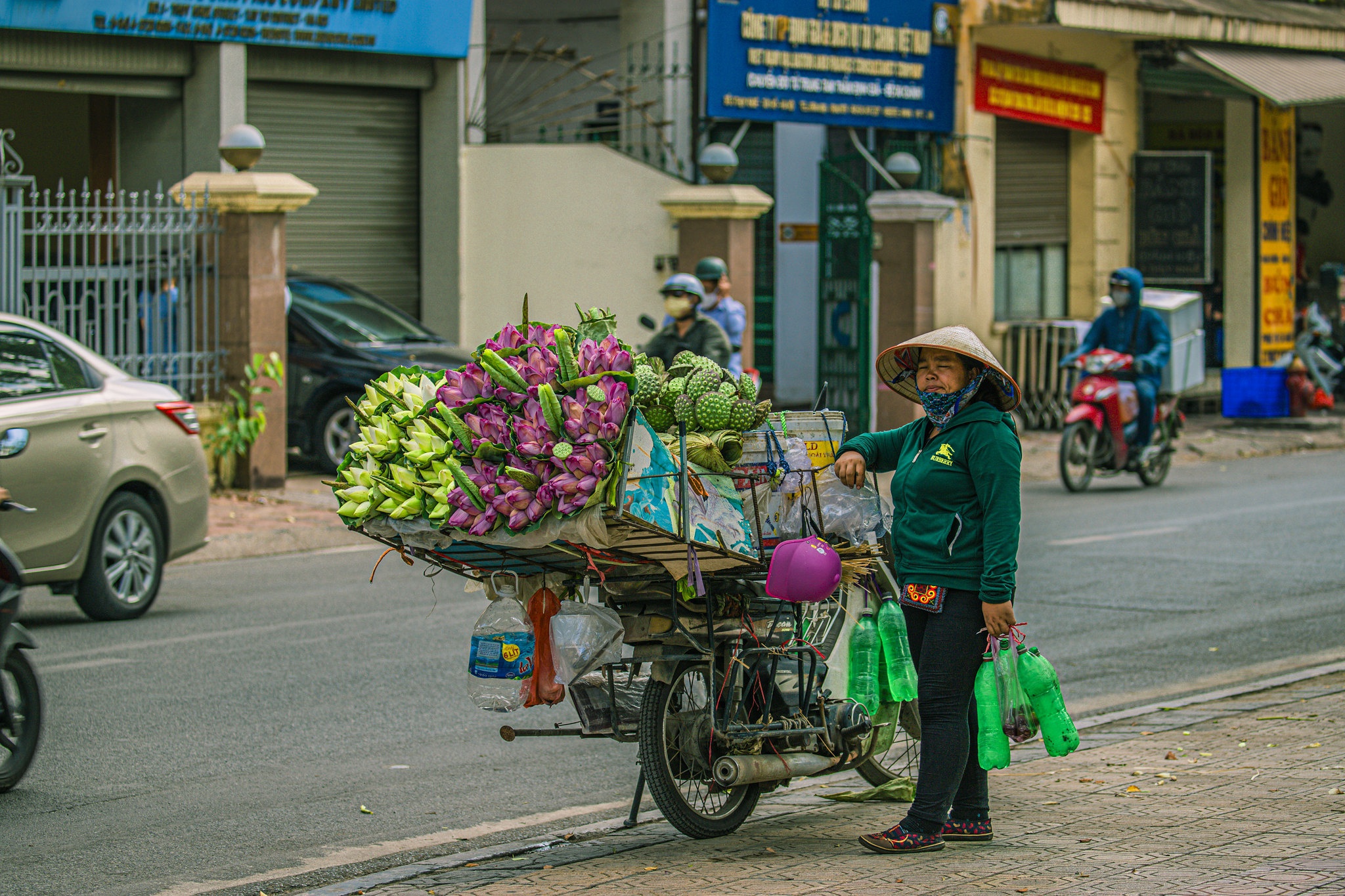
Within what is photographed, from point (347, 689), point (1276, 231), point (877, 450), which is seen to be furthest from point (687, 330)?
point (1276, 231)

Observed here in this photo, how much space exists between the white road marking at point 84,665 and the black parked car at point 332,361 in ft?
22.3

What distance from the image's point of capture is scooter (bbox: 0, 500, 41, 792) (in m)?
6.12

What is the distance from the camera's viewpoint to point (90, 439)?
9430mm

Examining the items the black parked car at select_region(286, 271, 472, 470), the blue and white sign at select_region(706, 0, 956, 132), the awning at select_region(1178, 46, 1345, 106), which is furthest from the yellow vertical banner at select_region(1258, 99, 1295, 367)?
the black parked car at select_region(286, 271, 472, 470)

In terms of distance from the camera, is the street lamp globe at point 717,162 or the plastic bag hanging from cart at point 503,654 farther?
the street lamp globe at point 717,162

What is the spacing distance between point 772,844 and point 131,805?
234 centimetres

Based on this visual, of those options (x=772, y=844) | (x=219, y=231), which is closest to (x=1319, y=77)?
(x=219, y=231)

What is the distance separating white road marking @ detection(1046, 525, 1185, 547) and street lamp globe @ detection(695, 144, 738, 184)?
6.80m

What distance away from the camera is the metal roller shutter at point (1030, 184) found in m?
23.0

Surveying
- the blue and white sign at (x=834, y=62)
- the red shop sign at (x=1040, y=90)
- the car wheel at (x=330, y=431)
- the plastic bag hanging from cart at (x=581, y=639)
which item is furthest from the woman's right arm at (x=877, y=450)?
the red shop sign at (x=1040, y=90)

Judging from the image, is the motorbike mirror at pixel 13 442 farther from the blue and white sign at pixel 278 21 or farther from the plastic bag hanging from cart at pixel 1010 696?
the blue and white sign at pixel 278 21

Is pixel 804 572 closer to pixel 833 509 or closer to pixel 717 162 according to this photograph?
pixel 833 509

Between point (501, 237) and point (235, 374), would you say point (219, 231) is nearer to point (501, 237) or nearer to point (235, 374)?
point (235, 374)

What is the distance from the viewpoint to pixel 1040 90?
74.2 feet
